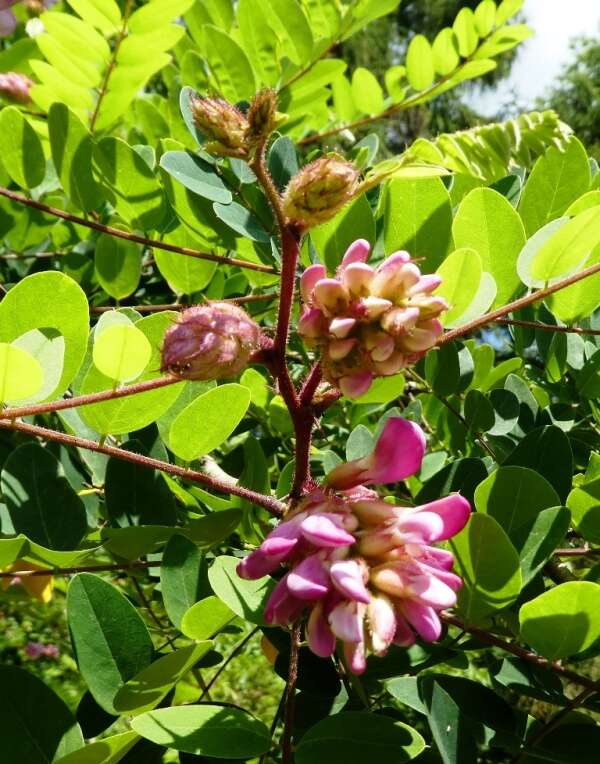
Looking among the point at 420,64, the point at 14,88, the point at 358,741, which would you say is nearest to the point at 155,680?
the point at 358,741

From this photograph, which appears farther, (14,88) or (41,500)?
(14,88)

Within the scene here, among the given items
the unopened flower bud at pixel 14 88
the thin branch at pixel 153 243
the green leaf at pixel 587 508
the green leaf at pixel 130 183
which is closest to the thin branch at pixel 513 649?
the green leaf at pixel 587 508

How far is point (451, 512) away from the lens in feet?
1.68

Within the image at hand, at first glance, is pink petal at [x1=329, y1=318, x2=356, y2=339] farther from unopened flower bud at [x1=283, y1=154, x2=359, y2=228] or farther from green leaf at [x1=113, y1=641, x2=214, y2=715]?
green leaf at [x1=113, y1=641, x2=214, y2=715]

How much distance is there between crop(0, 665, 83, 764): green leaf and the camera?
23.8 inches

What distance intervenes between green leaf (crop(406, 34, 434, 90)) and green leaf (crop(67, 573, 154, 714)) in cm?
123

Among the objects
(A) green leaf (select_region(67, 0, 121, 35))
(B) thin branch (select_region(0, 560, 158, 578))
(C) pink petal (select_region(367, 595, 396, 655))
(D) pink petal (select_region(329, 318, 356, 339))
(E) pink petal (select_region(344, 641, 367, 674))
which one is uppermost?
(A) green leaf (select_region(67, 0, 121, 35))

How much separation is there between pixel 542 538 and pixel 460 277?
0.76ft

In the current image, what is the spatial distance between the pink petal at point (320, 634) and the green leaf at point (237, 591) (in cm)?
12

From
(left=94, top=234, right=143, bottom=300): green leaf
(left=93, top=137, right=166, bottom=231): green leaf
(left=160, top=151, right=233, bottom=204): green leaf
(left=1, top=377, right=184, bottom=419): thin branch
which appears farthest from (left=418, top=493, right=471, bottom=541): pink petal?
(left=94, top=234, right=143, bottom=300): green leaf

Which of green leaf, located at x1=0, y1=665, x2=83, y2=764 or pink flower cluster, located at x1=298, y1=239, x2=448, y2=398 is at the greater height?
pink flower cluster, located at x1=298, y1=239, x2=448, y2=398

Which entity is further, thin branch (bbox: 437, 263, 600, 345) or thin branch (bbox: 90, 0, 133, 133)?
thin branch (bbox: 90, 0, 133, 133)

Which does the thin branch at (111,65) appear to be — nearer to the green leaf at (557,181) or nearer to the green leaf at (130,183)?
the green leaf at (130,183)

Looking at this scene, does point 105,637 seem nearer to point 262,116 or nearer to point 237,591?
point 237,591
